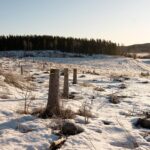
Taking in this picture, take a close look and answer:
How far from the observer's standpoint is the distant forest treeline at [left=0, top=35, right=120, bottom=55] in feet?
303

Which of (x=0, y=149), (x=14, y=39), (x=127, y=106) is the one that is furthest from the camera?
(x=14, y=39)

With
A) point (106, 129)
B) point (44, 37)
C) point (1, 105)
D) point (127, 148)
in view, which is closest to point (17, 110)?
point (1, 105)

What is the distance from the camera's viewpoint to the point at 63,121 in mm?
6910

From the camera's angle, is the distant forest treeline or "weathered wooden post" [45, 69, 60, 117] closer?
"weathered wooden post" [45, 69, 60, 117]

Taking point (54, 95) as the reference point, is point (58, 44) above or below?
above

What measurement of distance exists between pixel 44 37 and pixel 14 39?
886 cm

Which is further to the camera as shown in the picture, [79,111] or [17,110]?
[79,111]

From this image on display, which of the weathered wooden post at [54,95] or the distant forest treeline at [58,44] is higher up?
the distant forest treeline at [58,44]

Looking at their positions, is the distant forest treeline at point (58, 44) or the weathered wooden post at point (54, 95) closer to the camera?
the weathered wooden post at point (54, 95)

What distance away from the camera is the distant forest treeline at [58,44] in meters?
92.2

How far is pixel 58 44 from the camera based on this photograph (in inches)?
3674

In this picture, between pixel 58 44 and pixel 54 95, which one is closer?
pixel 54 95

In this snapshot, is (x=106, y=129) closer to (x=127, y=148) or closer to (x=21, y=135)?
(x=127, y=148)

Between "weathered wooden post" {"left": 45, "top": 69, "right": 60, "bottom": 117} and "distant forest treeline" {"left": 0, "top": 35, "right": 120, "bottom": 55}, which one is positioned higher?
"distant forest treeline" {"left": 0, "top": 35, "right": 120, "bottom": 55}
